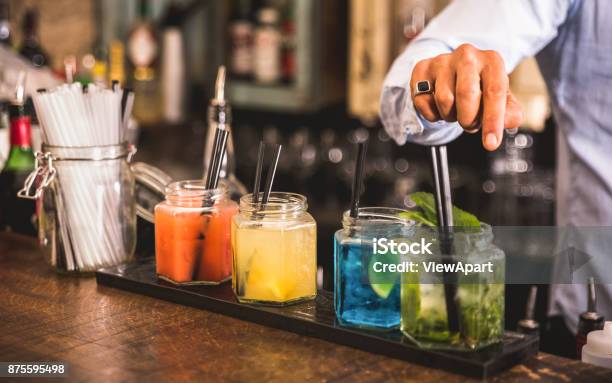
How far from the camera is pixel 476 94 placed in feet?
3.83

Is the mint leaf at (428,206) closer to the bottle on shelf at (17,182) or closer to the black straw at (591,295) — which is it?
the black straw at (591,295)

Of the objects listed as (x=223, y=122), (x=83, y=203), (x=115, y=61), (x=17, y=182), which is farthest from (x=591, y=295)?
(x=115, y=61)

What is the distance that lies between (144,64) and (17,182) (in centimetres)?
215

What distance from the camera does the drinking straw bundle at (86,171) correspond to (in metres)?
1.42

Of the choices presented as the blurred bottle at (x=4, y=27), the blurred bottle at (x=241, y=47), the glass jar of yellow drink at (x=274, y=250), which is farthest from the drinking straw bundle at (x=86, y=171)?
the blurred bottle at (x=241, y=47)

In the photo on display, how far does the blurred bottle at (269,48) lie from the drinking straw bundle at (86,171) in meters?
2.03

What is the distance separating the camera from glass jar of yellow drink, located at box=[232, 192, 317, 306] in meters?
1.18

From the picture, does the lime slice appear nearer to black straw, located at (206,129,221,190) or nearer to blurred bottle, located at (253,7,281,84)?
black straw, located at (206,129,221,190)

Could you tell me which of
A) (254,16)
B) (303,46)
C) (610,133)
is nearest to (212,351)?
(610,133)

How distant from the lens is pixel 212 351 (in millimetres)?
1099

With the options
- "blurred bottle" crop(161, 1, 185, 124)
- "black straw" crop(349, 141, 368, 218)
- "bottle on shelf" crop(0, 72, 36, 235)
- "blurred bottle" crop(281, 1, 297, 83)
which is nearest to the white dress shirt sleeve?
"black straw" crop(349, 141, 368, 218)

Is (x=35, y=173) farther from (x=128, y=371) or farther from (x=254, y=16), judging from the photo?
(x=254, y=16)

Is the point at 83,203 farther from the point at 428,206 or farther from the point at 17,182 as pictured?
the point at 428,206

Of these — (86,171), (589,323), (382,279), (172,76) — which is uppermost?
(172,76)
